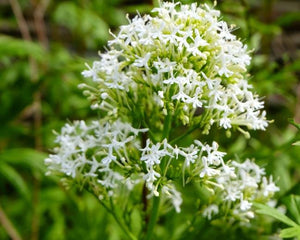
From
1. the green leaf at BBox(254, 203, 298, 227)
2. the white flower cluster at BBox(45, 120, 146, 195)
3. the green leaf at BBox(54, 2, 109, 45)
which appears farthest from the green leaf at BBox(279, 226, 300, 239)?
the green leaf at BBox(54, 2, 109, 45)

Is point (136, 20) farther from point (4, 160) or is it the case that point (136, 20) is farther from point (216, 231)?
point (4, 160)

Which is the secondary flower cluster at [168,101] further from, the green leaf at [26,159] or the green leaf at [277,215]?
the green leaf at [26,159]

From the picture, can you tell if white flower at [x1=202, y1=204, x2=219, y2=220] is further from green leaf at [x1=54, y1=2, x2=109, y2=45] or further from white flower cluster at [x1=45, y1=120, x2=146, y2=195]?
green leaf at [x1=54, y1=2, x2=109, y2=45]

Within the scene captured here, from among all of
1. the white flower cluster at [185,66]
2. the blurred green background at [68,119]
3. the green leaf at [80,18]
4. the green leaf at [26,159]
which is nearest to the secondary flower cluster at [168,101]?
the white flower cluster at [185,66]

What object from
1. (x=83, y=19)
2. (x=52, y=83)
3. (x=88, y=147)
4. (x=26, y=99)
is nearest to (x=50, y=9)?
(x=83, y=19)

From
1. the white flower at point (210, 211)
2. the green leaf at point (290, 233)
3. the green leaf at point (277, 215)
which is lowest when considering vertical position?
the green leaf at point (290, 233)

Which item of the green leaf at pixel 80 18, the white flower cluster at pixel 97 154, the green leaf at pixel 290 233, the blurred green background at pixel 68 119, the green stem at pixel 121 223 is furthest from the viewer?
the green leaf at pixel 80 18

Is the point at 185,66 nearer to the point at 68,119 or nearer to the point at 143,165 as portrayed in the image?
the point at 143,165
